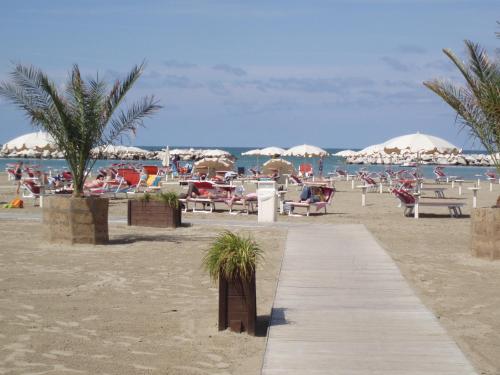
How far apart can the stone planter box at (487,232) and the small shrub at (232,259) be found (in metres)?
5.09

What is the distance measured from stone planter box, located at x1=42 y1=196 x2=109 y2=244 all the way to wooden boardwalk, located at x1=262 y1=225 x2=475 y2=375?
3355 mm

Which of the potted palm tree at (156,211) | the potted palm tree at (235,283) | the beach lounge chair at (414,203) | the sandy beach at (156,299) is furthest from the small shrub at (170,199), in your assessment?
the potted palm tree at (235,283)

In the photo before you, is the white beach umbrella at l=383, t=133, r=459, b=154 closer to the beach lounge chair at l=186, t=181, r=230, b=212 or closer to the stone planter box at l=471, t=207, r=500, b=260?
the beach lounge chair at l=186, t=181, r=230, b=212

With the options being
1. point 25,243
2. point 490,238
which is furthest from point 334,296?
point 25,243

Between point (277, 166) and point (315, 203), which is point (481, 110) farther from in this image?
point (277, 166)

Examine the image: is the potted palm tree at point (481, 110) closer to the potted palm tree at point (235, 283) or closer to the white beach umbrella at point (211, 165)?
the potted palm tree at point (235, 283)

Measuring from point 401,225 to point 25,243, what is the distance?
7382 millimetres

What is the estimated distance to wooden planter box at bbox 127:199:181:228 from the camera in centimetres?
1486

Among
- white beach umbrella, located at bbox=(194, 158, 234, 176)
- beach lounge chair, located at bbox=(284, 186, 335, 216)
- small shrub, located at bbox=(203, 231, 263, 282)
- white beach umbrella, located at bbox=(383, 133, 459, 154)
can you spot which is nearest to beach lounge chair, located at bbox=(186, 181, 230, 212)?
beach lounge chair, located at bbox=(284, 186, 335, 216)

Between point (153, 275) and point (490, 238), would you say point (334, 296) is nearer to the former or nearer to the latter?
point (153, 275)

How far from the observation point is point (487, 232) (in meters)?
11.0

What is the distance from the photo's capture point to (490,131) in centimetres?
1183

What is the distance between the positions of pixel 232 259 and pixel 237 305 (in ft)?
1.25

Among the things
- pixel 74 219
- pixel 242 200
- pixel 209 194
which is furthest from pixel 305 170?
pixel 74 219
